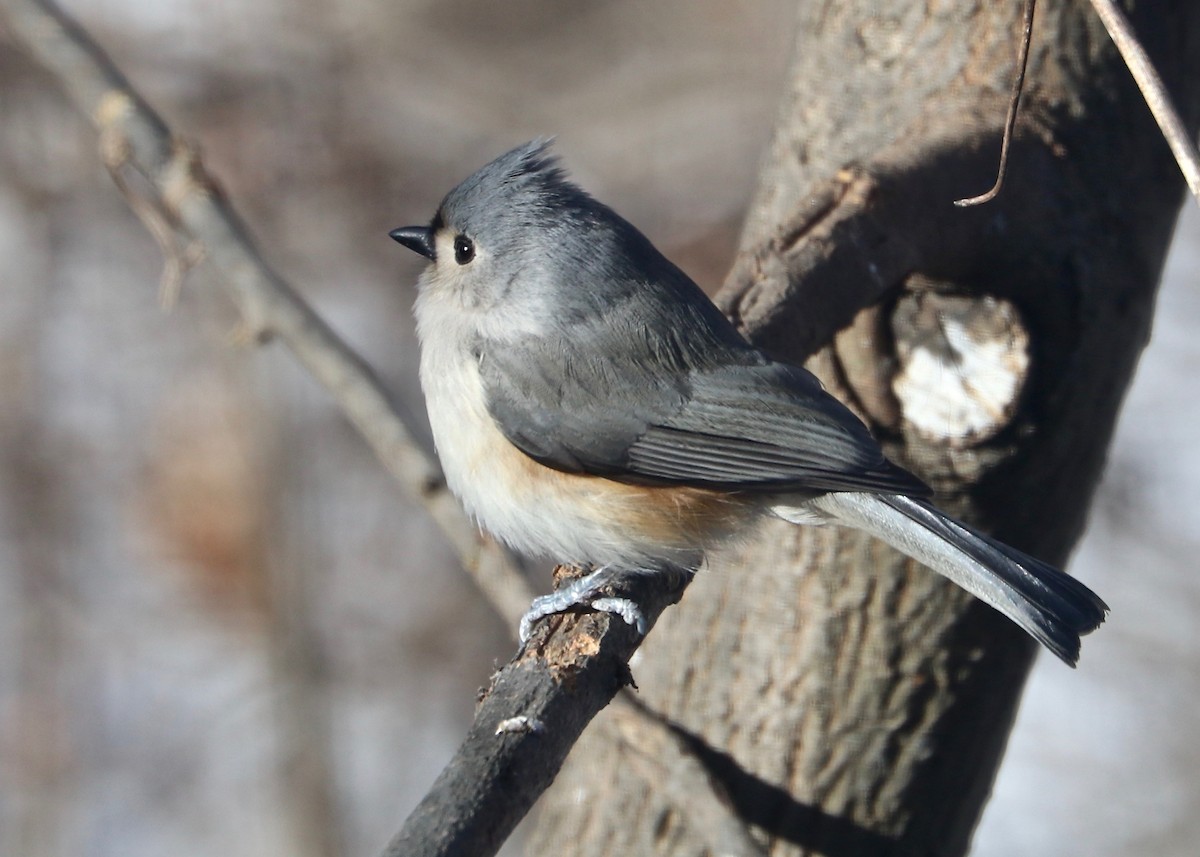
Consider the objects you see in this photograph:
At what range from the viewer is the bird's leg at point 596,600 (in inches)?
75.1

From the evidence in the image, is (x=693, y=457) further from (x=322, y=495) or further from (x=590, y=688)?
(x=322, y=495)

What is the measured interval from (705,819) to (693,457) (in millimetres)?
620

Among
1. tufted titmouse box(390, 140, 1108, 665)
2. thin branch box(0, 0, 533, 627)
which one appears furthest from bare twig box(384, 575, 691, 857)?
thin branch box(0, 0, 533, 627)

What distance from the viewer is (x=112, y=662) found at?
4871 millimetres

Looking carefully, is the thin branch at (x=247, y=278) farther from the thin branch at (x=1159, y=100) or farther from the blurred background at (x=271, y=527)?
the blurred background at (x=271, y=527)

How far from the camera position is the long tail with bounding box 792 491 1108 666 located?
1820mm

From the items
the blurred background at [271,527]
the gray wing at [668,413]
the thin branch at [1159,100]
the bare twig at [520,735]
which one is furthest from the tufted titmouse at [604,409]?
the blurred background at [271,527]

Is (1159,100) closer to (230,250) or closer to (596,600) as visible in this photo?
(596,600)

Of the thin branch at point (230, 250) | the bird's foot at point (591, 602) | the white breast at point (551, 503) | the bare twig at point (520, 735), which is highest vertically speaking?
the thin branch at point (230, 250)

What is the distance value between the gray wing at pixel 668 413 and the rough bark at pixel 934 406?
0.09 meters

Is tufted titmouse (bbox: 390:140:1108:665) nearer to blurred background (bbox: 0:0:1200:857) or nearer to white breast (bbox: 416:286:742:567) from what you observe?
white breast (bbox: 416:286:742:567)

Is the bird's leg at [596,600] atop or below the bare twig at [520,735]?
atop

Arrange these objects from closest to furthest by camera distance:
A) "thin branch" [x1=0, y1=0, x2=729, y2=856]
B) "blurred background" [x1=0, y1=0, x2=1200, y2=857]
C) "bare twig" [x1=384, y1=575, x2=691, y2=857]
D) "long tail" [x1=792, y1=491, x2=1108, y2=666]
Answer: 1. "bare twig" [x1=384, y1=575, x2=691, y2=857]
2. "long tail" [x1=792, y1=491, x2=1108, y2=666]
3. "thin branch" [x1=0, y1=0, x2=729, y2=856]
4. "blurred background" [x1=0, y1=0, x2=1200, y2=857]

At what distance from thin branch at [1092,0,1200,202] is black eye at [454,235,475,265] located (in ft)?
4.40
